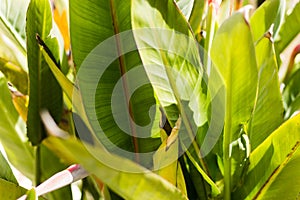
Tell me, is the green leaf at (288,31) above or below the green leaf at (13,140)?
above

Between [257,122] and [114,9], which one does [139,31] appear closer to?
[114,9]

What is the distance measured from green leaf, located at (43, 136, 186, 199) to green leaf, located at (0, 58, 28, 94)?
39 cm

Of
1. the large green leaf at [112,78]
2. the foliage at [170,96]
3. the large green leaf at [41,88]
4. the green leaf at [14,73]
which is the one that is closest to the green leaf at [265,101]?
the foliage at [170,96]

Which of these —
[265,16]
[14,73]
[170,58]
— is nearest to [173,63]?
[170,58]

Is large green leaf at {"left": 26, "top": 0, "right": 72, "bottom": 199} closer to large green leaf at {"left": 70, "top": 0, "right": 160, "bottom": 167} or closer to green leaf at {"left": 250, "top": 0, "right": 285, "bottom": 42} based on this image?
large green leaf at {"left": 70, "top": 0, "right": 160, "bottom": 167}

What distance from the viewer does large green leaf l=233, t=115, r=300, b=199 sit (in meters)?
0.58

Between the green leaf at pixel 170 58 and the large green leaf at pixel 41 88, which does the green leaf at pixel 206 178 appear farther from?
the large green leaf at pixel 41 88

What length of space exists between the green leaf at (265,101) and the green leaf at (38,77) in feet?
0.88

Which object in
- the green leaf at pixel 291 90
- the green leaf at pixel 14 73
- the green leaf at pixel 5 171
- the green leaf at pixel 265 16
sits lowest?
the green leaf at pixel 291 90

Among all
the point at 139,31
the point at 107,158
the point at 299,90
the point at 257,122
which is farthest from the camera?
the point at 299,90

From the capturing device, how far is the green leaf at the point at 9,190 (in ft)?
2.06

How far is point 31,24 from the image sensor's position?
2.13 feet

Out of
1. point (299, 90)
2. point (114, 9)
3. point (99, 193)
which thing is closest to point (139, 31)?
point (114, 9)

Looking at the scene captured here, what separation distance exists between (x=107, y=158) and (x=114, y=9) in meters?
0.22
